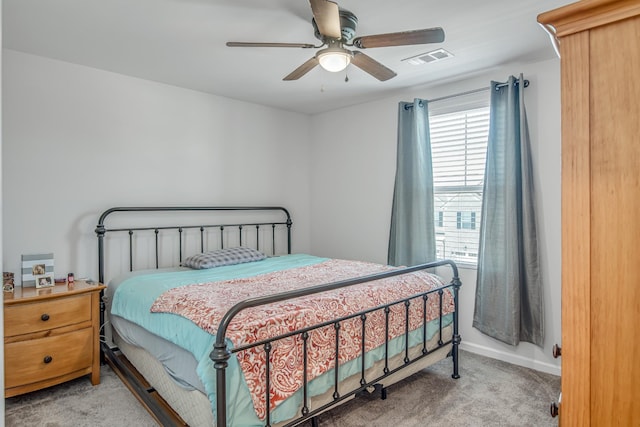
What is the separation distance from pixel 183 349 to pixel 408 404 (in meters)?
1.47

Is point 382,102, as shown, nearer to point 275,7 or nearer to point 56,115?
point 275,7

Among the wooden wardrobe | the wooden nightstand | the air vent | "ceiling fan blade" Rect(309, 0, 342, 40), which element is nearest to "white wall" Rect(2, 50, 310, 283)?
the wooden nightstand

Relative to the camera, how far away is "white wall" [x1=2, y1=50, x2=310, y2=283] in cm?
281

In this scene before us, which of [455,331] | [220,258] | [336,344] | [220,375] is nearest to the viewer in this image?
[220,375]

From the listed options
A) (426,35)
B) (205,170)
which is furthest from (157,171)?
(426,35)

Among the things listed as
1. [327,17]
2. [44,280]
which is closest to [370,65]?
[327,17]

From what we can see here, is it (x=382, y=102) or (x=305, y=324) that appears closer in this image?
(x=305, y=324)

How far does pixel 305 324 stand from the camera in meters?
1.89

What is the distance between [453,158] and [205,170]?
96.3 inches

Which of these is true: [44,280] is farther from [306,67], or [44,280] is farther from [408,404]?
[408,404]

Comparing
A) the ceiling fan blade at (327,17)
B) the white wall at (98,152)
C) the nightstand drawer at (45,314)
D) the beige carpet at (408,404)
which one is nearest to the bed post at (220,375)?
the beige carpet at (408,404)

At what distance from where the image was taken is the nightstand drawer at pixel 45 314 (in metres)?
2.33

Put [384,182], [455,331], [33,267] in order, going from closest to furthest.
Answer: [33,267]
[455,331]
[384,182]

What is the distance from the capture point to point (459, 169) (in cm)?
348
